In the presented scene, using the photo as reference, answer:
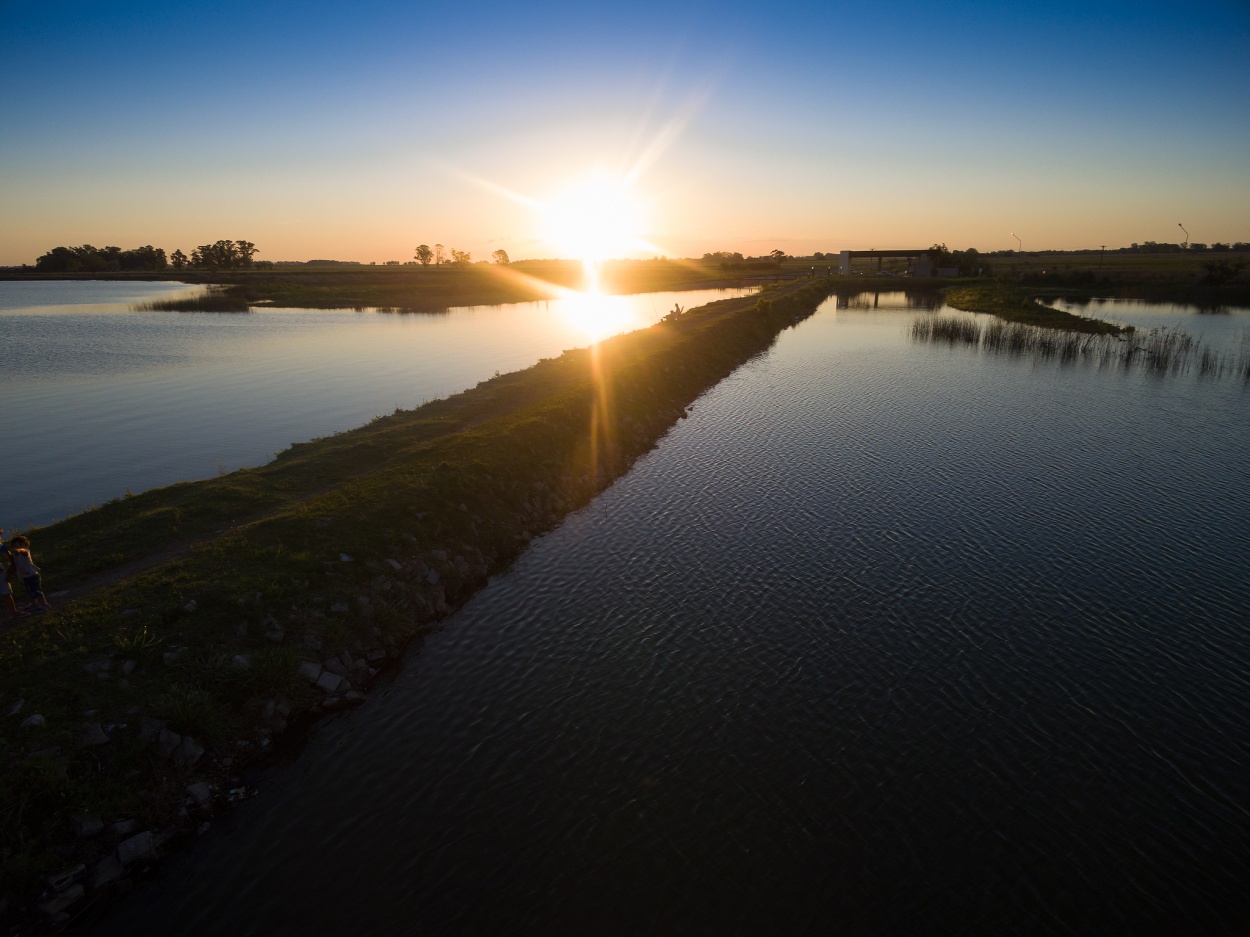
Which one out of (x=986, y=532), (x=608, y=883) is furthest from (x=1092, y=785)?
(x=986, y=532)

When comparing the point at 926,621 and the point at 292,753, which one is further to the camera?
the point at 926,621

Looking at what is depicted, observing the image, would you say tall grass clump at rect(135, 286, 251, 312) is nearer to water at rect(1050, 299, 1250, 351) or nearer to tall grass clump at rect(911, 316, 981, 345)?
tall grass clump at rect(911, 316, 981, 345)

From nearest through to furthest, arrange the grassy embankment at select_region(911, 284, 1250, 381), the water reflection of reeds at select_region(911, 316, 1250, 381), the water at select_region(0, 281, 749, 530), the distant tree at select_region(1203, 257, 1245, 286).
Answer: the water at select_region(0, 281, 749, 530) → the water reflection of reeds at select_region(911, 316, 1250, 381) → the grassy embankment at select_region(911, 284, 1250, 381) → the distant tree at select_region(1203, 257, 1245, 286)

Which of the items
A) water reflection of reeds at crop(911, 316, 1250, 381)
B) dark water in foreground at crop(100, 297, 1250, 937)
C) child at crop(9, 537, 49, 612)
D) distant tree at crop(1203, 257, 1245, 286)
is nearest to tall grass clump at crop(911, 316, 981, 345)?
water reflection of reeds at crop(911, 316, 1250, 381)

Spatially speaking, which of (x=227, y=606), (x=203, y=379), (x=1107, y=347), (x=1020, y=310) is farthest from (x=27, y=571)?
(x=1020, y=310)

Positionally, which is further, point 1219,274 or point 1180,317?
point 1219,274

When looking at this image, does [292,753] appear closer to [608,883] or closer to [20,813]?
[20,813]

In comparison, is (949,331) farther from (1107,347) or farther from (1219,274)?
(1219,274)
